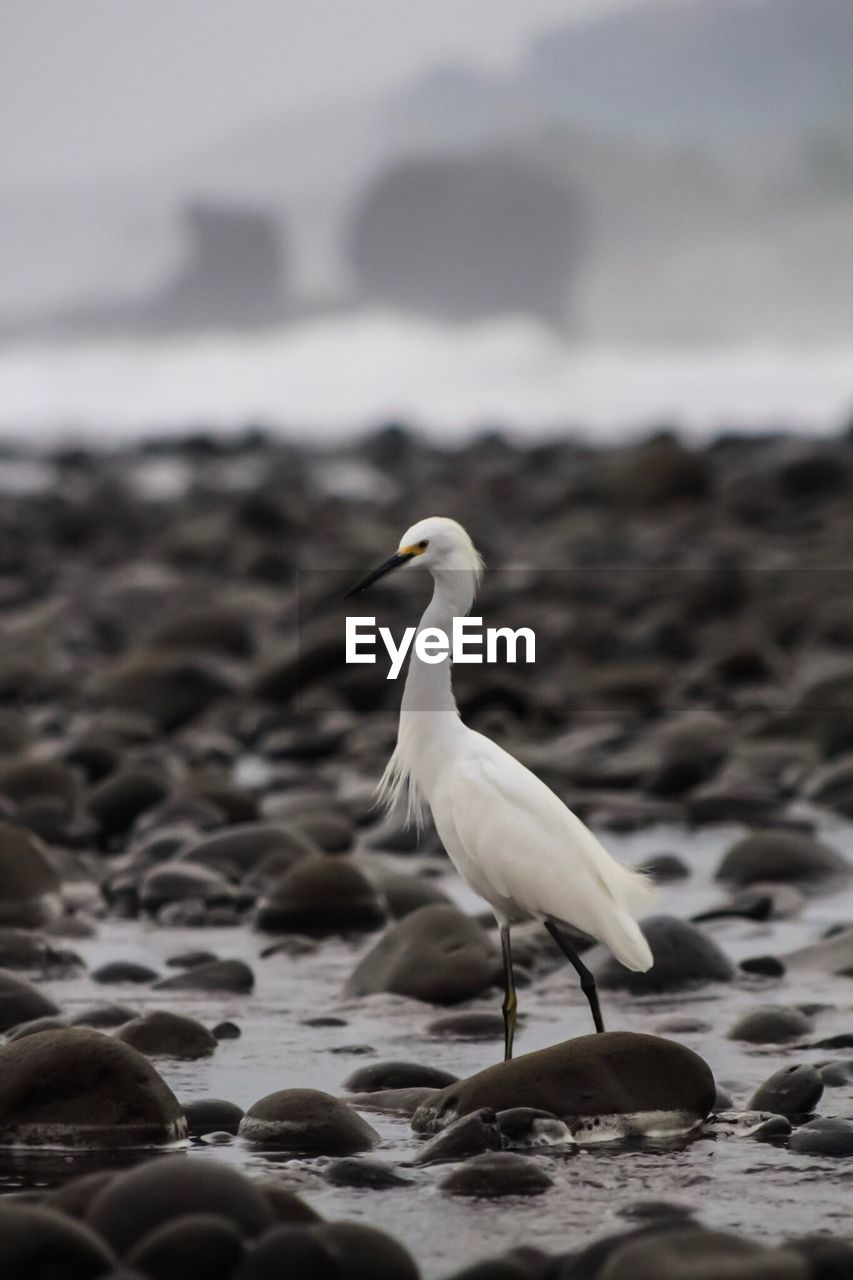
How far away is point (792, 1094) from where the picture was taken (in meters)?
5.46

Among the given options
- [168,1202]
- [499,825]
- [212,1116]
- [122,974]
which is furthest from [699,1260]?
[122,974]

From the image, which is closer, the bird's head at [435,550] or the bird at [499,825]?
the bird at [499,825]

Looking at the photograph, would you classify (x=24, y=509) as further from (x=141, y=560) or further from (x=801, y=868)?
(x=801, y=868)

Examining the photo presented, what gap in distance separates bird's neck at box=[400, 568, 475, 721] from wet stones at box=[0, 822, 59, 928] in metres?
2.25

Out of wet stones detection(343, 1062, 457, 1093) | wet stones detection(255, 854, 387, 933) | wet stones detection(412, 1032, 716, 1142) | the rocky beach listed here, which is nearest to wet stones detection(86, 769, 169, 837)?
the rocky beach

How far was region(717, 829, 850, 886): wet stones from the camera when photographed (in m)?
8.91

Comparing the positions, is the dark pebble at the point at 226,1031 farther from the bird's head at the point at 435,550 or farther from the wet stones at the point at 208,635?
the wet stones at the point at 208,635

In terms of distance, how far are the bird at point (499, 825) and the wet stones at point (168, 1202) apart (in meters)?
1.93

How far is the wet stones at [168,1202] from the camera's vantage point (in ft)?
12.9

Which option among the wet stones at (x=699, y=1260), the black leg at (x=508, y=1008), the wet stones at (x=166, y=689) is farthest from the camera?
the wet stones at (x=166, y=689)

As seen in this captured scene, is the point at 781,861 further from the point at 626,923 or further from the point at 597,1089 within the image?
the point at 597,1089

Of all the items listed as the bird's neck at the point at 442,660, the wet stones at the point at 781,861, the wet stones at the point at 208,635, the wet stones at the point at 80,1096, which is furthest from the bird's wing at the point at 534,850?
the wet stones at the point at 208,635

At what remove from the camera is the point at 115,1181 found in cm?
404

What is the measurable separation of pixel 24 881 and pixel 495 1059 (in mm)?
2552
